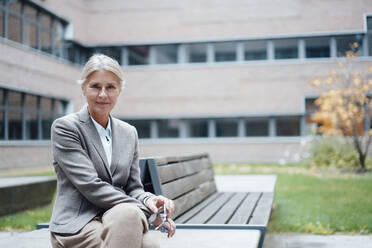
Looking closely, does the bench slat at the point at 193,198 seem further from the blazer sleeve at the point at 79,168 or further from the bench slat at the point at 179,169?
the blazer sleeve at the point at 79,168

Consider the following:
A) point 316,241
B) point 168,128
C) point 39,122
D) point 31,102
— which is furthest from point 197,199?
point 168,128

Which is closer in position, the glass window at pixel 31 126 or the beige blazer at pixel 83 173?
the beige blazer at pixel 83 173

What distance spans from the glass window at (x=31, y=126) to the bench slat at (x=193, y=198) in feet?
40.5

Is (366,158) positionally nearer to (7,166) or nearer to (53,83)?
(7,166)

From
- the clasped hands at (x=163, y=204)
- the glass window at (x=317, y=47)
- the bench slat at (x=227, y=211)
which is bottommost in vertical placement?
→ the bench slat at (x=227, y=211)

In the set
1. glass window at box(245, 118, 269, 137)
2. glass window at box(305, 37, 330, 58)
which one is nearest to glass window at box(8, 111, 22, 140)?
glass window at box(245, 118, 269, 137)

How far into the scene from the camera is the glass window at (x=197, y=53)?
75.0ft

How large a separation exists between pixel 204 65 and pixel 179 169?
60.6ft

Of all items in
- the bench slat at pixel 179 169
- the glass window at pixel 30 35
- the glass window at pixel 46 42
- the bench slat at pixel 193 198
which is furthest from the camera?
the glass window at pixel 46 42

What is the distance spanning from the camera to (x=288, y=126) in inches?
843

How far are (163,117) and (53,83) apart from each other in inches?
207

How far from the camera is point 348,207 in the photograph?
22.9 ft

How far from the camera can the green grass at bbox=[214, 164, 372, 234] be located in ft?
18.8

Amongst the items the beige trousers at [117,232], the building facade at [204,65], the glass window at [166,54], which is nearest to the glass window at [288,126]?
the building facade at [204,65]
